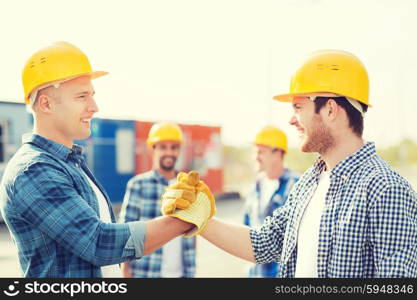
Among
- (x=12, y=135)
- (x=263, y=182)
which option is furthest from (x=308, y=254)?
(x=12, y=135)

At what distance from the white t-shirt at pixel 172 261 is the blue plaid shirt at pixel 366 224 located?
7.74 ft

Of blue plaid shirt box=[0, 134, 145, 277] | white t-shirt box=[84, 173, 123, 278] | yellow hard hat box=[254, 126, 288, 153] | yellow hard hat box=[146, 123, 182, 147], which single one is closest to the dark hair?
blue plaid shirt box=[0, 134, 145, 277]

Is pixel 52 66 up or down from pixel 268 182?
up

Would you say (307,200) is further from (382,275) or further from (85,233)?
(85,233)

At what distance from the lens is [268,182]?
5.88 meters

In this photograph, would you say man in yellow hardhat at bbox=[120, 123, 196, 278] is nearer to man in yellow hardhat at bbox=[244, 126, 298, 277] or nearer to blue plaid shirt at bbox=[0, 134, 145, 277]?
man in yellow hardhat at bbox=[244, 126, 298, 277]

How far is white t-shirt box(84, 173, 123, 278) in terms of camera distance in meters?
2.83

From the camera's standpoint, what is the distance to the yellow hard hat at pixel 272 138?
20.8 feet

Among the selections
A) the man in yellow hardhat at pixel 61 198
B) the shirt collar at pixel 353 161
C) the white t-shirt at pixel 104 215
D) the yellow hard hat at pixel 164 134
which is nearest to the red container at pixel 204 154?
the yellow hard hat at pixel 164 134

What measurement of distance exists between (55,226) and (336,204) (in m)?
1.49

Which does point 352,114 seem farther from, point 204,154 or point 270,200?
point 204,154

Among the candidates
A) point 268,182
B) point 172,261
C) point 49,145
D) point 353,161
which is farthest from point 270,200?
point 49,145

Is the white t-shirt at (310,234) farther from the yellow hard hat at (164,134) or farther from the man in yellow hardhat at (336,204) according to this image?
the yellow hard hat at (164,134)

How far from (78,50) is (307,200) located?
5.46 feet
